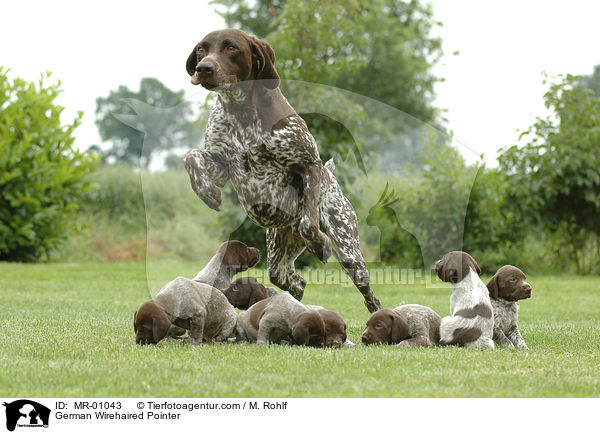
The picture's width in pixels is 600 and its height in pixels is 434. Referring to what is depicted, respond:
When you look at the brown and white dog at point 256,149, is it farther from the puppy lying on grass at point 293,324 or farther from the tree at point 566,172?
the tree at point 566,172

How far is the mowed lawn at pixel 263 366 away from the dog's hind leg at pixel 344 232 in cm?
48

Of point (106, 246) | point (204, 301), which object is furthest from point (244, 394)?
point (106, 246)

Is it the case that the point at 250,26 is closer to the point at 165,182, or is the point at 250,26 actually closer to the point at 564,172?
the point at 564,172

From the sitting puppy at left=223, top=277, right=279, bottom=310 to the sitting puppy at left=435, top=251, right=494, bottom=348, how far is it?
134 centimetres

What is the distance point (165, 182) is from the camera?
467 cm

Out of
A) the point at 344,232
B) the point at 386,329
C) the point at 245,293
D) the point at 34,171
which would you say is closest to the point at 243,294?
the point at 245,293

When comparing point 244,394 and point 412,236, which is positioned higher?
point 412,236

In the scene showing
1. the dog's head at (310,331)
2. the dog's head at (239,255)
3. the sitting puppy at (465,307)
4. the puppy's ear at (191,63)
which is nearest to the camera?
the puppy's ear at (191,63)

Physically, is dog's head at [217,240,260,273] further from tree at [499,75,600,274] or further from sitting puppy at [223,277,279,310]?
tree at [499,75,600,274]

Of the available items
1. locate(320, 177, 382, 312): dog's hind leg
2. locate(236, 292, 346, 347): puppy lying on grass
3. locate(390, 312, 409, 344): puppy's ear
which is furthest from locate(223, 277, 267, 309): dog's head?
locate(390, 312, 409, 344): puppy's ear

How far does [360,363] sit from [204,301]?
4.26 feet

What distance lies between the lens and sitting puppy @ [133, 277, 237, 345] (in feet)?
13.8

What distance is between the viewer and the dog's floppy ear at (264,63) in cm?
412
